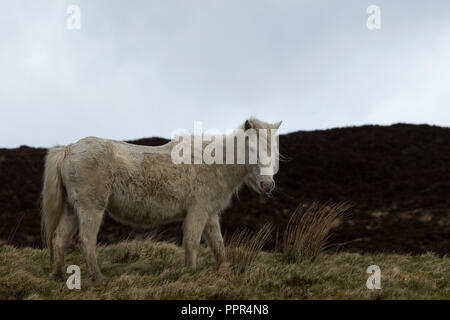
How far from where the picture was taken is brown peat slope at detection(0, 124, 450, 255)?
670 inches

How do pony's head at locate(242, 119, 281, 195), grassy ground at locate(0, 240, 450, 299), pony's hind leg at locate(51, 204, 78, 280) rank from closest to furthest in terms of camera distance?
grassy ground at locate(0, 240, 450, 299) → pony's head at locate(242, 119, 281, 195) → pony's hind leg at locate(51, 204, 78, 280)

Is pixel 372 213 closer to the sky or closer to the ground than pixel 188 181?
closer to the ground

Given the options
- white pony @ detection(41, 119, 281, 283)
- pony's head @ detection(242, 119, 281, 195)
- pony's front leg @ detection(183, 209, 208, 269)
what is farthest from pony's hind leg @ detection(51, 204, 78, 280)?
pony's head @ detection(242, 119, 281, 195)

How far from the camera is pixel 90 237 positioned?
6453mm

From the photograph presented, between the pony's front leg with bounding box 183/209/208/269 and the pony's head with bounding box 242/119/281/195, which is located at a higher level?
the pony's head with bounding box 242/119/281/195

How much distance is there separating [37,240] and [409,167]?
18.8 m

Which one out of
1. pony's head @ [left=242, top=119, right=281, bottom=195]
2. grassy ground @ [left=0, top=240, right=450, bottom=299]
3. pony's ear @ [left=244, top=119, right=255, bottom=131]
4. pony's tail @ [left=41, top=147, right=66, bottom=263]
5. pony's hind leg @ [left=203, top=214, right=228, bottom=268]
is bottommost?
grassy ground @ [left=0, top=240, right=450, bottom=299]

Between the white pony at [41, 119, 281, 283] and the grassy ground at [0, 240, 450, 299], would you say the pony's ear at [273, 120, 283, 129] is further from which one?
the grassy ground at [0, 240, 450, 299]

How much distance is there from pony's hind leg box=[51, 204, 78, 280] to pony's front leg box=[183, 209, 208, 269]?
1.65 m

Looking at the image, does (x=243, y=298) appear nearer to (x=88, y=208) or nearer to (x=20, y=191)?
(x=88, y=208)
